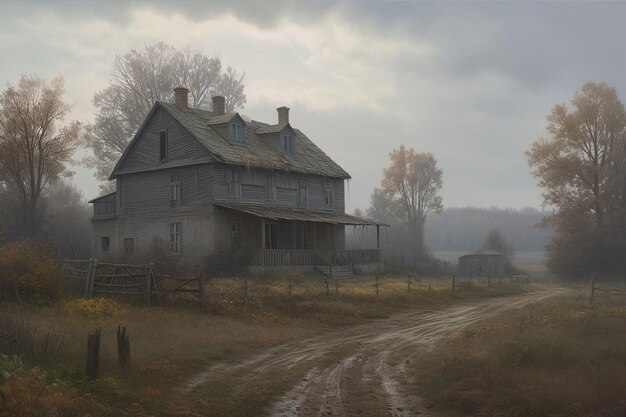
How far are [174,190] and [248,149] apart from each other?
5767 mm

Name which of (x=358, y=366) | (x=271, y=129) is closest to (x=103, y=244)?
(x=271, y=129)

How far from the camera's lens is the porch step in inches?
1545

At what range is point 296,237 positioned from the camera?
42.9 m

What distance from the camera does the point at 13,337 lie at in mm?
12180

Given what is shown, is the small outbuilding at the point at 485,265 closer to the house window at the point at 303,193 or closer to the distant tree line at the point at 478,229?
the house window at the point at 303,193

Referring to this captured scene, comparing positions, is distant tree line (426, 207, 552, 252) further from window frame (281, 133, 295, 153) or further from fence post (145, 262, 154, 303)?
fence post (145, 262, 154, 303)

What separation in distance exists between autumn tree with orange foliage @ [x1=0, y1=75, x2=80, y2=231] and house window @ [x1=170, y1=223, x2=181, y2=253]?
52.9 ft

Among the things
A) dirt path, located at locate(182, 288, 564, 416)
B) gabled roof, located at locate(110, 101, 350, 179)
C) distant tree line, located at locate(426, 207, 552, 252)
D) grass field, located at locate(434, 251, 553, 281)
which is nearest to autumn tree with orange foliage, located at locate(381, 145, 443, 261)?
grass field, located at locate(434, 251, 553, 281)

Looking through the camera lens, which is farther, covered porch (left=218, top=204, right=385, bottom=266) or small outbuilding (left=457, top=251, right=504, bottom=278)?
small outbuilding (left=457, top=251, right=504, bottom=278)

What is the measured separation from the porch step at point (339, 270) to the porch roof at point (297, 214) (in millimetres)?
3061

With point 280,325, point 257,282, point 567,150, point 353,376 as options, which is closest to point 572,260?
point 567,150

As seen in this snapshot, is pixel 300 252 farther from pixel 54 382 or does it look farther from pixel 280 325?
pixel 54 382

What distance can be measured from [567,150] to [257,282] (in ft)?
104

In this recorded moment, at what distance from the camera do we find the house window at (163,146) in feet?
131
